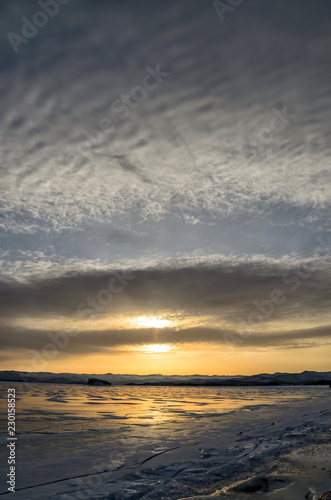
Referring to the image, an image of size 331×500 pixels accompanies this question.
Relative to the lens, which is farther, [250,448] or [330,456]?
[250,448]

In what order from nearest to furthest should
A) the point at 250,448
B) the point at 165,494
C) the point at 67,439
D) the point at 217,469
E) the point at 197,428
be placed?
the point at 165,494
the point at 217,469
the point at 250,448
the point at 67,439
the point at 197,428

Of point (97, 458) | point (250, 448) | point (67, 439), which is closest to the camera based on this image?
point (97, 458)

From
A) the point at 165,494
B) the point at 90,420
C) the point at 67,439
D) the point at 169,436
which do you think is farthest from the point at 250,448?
the point at 90,420

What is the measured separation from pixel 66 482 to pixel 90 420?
11020 millimetres

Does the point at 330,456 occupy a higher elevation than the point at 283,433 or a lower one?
higher

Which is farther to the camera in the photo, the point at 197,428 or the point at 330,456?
the point at 197,428

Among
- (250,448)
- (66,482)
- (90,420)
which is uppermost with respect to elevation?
(66,482)

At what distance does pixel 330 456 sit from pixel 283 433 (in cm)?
557

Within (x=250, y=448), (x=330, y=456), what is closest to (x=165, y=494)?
(x=330, y=456)

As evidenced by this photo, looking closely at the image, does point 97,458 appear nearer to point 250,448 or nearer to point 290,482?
point 250,448

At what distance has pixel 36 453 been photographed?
9383 millimetres

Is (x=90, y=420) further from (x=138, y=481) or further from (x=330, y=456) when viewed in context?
(x=330, y=456)

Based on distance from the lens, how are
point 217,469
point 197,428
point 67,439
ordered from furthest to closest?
point 197,428 < point 67,439 < point 217,469

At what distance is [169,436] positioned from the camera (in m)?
12.7
